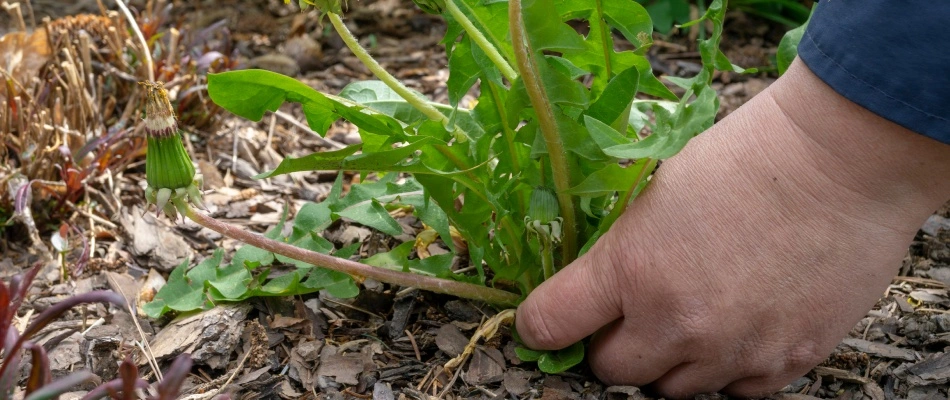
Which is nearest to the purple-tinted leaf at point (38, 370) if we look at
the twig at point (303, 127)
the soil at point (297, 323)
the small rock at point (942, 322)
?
the soil at point (297, 323)

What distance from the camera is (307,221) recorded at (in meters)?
1.88

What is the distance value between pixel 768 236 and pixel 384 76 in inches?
27.4

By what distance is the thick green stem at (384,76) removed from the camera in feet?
4.90

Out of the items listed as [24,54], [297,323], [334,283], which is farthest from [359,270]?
[24,54]

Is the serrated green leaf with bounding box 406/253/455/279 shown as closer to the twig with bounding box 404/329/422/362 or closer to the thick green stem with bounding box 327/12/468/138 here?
the twig with bounding box 404/329/422/362

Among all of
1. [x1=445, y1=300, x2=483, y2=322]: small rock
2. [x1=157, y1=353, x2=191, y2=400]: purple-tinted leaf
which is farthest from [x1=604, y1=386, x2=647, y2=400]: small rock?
[x1=157, y1=353, x2=191, y2=400]: purple-tinted leaf

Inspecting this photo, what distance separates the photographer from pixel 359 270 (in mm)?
1653

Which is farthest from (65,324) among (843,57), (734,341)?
(843,57)

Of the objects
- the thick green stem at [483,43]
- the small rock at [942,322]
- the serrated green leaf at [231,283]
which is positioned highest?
the thick green stem at [483,43]

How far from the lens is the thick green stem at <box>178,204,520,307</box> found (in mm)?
1554

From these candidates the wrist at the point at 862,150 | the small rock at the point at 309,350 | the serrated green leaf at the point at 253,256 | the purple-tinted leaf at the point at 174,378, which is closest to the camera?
the purple-tinted leaf at the point at 174,378

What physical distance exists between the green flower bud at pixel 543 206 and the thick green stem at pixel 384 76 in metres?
0.20

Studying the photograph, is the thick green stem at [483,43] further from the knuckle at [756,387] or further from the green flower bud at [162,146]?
the knuckle at [756,387]

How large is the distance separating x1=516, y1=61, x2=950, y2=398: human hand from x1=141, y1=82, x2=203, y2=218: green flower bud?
678mm
